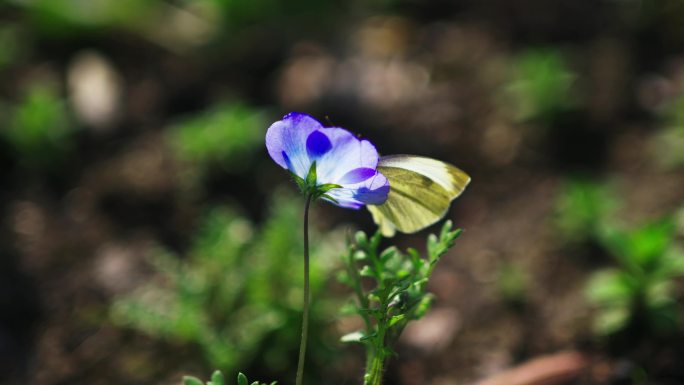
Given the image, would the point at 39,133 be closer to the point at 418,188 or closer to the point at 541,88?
the point at 541,88

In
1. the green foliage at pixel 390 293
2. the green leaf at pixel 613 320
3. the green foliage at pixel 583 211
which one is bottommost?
the green foliage at pixel 390 293

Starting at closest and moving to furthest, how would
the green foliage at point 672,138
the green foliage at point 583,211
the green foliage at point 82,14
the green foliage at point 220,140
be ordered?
the green foliage at point 583,211
the green foliage at point 672,138
the green foliage at point 220,140
the green foliage at point 82,14

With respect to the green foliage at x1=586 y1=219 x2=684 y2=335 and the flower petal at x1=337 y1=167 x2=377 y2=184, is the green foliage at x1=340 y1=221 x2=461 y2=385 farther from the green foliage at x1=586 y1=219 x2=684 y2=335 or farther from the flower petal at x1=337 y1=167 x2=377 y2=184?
the green foliage at x1=586 y1=219 x2=684 y2=335

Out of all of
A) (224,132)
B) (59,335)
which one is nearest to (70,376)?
(59,335)

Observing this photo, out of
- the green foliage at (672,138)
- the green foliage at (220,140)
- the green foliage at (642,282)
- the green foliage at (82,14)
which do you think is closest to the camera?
the green foliage at (642,282)

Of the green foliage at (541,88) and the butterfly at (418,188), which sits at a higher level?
the green foliage at (541,88)

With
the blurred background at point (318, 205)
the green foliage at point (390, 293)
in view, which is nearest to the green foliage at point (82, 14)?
the blurred background at point (318, 205)

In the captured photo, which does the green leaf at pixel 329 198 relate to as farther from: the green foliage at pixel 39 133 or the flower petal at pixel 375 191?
the green foliage at pixel 39 133

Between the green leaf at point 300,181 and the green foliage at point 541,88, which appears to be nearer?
the green leaf at point 300,181

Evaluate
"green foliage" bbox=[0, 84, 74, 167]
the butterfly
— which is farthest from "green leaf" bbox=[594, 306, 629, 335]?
"green foliage" bbox=[0, 84, 74, 167]
